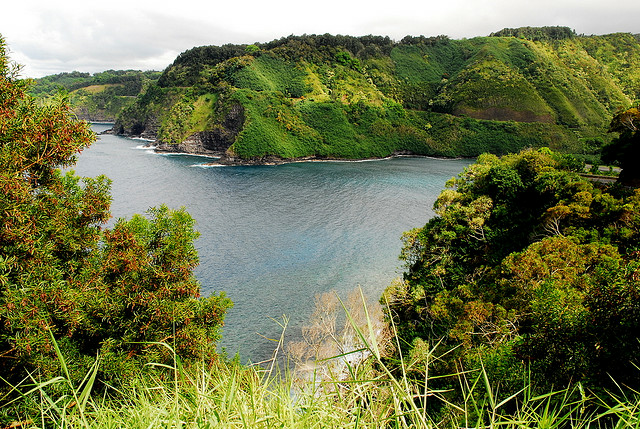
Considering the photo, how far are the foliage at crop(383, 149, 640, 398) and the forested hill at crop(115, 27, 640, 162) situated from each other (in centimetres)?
6025

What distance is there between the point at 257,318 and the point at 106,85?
194 meters

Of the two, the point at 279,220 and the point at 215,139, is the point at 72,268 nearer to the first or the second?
the point at 279,220

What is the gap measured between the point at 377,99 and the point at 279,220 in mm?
82541

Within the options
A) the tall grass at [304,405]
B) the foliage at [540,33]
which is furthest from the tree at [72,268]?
the foliage at [540,33]

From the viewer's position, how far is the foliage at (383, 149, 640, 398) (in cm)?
918

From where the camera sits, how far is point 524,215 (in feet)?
80.6

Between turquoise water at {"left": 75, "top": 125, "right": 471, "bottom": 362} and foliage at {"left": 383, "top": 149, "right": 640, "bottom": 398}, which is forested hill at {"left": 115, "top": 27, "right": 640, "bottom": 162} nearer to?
turquoise water at {"left": 75, "top": 125, "right": 471, "bottom": 362}

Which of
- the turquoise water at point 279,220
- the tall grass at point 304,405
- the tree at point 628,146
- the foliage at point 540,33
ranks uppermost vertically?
the foliage at point 540,33

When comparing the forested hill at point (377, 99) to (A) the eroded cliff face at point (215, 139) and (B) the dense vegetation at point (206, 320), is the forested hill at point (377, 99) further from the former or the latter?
(B) the dense vegetation at point (206, 320)

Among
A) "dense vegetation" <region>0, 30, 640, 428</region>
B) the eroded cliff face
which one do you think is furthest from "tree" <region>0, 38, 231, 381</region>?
the eroded cliff face

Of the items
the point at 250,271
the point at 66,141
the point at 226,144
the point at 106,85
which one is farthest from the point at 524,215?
the point at 106,85

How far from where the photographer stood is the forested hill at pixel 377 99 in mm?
92312

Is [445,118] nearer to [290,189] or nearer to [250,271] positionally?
[290,189]

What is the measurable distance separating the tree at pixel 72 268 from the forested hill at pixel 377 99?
71495 mm
